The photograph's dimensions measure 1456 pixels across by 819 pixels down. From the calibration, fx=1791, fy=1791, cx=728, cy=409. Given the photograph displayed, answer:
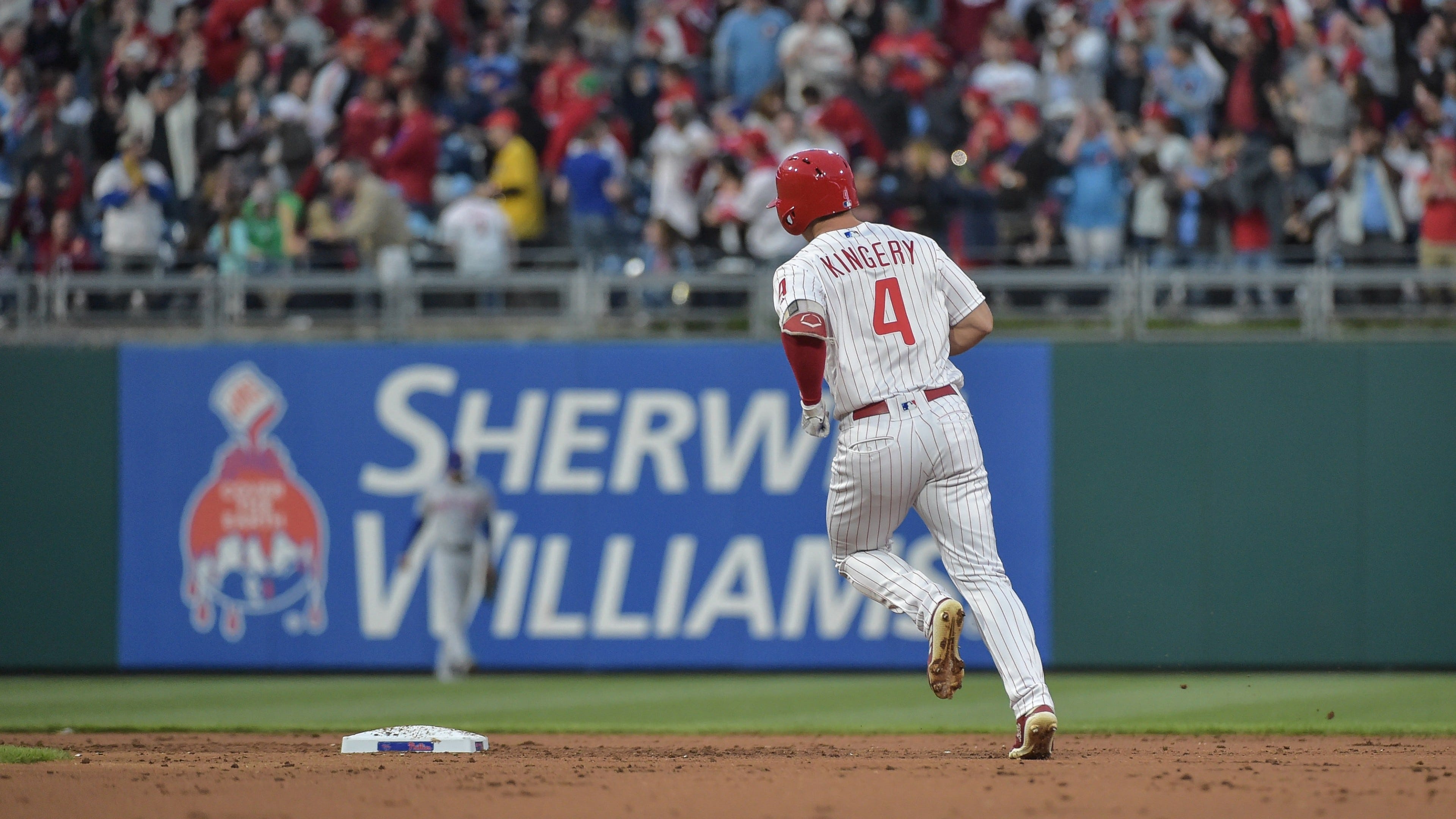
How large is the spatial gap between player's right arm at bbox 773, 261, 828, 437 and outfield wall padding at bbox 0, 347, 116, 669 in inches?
373

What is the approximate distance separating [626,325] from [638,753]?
688 cm

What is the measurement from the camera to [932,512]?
6.59 meters

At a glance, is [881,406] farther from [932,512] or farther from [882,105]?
[882,105]

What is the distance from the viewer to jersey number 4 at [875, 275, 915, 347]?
6.52 m

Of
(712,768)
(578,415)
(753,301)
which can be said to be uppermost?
(753,301)

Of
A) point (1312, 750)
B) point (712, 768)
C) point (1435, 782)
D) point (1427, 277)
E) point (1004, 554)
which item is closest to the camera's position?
point (1435, 782)

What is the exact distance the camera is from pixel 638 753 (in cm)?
771

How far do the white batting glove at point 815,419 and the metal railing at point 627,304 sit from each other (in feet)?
23.5

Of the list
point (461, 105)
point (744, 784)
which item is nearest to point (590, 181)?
point (461, 105)

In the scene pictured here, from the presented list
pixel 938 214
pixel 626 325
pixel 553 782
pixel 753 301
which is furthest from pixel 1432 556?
pixel 553 782

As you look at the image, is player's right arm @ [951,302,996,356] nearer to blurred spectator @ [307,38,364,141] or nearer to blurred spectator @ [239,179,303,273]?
blurred spectator @ [239,179,303,273]

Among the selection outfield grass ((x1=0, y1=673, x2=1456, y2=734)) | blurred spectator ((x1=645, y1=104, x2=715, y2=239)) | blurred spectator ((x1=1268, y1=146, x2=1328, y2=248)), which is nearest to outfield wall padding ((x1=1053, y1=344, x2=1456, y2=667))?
outfield grass ((x1=0, y1=673, x2=1456, y2=734))

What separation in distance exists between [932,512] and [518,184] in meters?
8.72

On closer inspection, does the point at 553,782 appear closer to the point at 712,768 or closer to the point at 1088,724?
the point at 712,768
